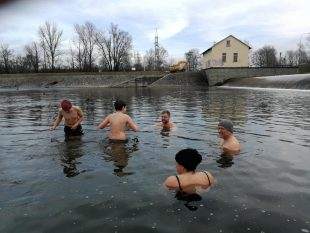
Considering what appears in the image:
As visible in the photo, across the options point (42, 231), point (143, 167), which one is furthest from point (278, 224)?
point (143, 167)

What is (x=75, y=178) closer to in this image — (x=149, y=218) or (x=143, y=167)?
(x=143, y=167)

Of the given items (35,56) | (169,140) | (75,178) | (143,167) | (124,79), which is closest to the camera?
(75,178)

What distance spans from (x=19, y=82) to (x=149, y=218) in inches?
3165

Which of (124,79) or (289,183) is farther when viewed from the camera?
(124,79)

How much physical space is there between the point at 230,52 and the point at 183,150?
7377cm

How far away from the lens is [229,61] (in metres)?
78.4

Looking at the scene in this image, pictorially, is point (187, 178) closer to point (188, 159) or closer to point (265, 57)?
point (188, 159)

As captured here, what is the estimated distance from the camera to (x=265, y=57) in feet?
403

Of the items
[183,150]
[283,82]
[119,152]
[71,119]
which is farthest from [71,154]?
[283,82]

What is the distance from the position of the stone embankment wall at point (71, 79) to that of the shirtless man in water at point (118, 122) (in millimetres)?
65515

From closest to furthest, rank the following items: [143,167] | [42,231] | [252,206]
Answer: [42,231]
[252,206]
[143,167]

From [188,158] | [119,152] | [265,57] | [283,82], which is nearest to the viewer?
[188,158]

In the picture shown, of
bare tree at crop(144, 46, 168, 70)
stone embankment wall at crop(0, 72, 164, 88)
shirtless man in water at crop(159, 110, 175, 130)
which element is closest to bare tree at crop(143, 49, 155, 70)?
bare tree at crop(144, 46, 168, 70)

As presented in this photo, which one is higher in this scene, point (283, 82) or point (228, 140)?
point (228, 140)
